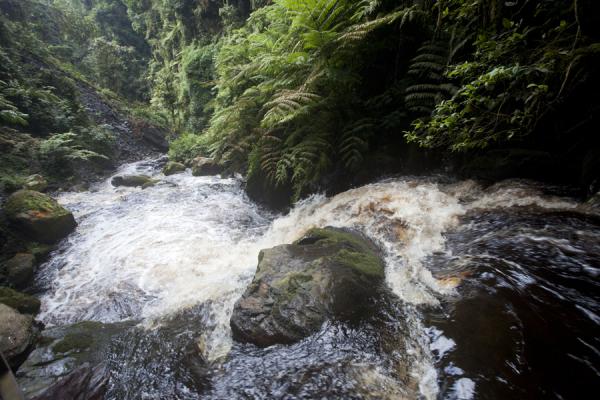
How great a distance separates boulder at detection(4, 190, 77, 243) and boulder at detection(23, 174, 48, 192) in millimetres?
1804

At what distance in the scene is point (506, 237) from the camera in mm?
2658

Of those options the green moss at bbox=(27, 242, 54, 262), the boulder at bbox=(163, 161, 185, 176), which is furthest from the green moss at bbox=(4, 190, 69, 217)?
the boulder at bbox=(163, 161, 185, 176)

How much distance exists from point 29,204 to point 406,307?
283 inches

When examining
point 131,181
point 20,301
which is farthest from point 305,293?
point 131,181

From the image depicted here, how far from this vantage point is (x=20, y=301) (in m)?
3.64

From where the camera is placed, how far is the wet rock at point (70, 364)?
2299 millimetres

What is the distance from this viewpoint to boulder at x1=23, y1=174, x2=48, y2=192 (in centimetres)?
737

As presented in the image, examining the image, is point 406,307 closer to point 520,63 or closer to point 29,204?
point 520,63

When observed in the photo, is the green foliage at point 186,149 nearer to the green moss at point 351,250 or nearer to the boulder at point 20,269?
the boulder at point 20,269

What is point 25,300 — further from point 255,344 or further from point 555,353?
point 555,353

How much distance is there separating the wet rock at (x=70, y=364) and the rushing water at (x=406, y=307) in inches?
6.2

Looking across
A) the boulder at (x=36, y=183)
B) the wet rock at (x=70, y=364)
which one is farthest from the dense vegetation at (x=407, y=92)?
the wet rock at (x=70, y=364)

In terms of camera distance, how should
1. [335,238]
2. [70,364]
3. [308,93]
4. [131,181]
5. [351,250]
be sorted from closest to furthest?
[70,364] → [351,250] → [335,238] → [308,93] → [131,181]

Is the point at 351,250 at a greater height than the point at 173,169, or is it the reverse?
the point at 351,250
